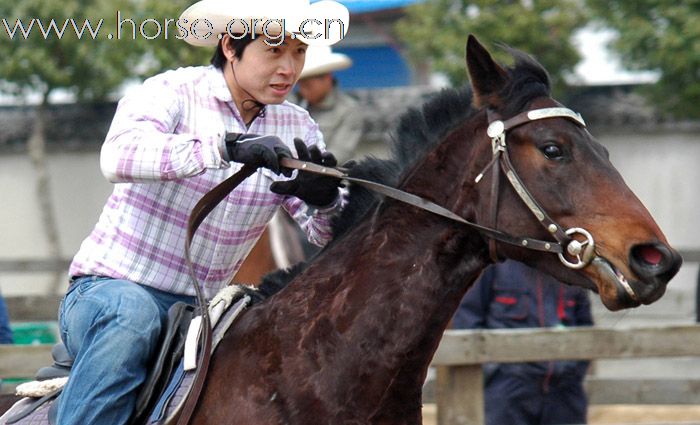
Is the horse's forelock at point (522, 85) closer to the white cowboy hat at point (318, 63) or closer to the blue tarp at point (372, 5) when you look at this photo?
the white cowboy hat at point (318, 63)

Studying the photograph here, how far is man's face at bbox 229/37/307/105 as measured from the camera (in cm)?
339

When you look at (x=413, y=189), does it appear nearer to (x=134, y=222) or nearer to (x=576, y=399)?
(x=134, y=222)

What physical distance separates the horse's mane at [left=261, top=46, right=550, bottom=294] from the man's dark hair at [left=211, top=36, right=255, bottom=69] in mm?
486

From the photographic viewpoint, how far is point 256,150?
3088 mm

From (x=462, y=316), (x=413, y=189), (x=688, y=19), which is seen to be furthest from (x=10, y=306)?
(x=688, y=19)

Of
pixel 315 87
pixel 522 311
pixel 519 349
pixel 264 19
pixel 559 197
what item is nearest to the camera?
pixel 559 197

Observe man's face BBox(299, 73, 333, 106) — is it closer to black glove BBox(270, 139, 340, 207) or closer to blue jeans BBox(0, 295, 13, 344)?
blue jeans BBox(0, 295, 13, 344)

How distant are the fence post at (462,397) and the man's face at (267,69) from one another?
104 inches

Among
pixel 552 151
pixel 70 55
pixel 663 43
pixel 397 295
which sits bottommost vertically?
pixel 397 295

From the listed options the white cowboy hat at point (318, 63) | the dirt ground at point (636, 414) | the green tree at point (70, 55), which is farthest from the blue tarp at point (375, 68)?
the white cowboy hat at point (318, 63)

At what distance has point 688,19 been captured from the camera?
39.9 ft

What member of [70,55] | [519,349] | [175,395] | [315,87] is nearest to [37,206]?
[70,55]

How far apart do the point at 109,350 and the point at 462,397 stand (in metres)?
2.87

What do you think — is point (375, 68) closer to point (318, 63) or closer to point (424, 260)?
point (318, 63)
